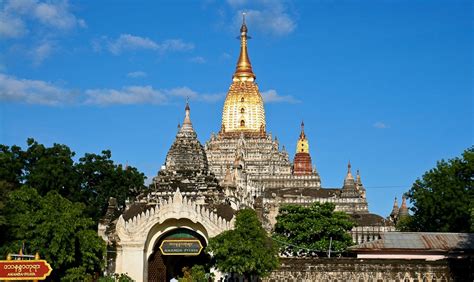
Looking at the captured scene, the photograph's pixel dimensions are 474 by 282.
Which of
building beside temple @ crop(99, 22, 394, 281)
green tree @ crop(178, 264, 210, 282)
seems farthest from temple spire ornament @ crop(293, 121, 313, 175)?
green tree @ crop(178, 264, 210, 282)

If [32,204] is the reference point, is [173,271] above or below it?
below

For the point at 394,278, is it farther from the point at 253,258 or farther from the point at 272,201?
the point at 272,201

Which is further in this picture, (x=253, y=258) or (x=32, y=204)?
(x=32, y=204)

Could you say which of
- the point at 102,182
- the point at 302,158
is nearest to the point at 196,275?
the point at 102,182

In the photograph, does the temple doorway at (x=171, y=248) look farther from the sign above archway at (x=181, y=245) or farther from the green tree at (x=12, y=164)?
the green tree at (x=12, y=164)

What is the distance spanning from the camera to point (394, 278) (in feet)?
138

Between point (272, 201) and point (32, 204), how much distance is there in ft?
159

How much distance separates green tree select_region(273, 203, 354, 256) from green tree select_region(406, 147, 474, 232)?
6.29m

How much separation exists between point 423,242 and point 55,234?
2010 cm

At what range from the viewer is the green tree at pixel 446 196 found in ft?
187

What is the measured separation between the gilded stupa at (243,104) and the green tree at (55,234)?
233 feet

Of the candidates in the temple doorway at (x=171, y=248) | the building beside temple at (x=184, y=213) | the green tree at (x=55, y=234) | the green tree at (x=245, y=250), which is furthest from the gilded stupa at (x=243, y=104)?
the green tree at (x=245, y=250)

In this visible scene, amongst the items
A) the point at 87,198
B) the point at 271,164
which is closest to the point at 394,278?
the point at 87,198

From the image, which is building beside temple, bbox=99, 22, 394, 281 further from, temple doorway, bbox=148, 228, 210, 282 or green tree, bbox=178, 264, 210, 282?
green tree, bbox=178, 264, 210, 282
